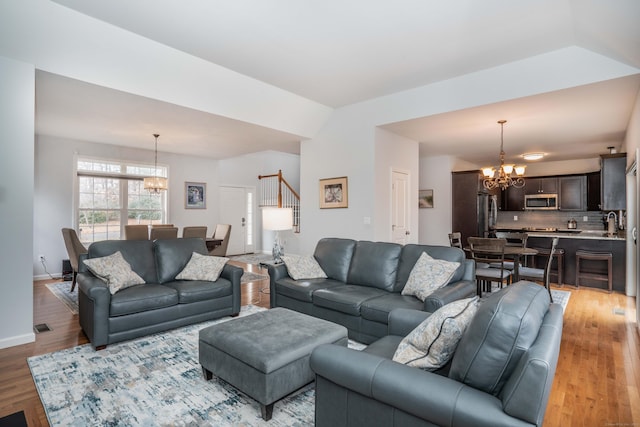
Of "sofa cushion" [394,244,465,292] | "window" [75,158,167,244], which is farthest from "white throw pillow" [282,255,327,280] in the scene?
"window" [75,158,167,244]

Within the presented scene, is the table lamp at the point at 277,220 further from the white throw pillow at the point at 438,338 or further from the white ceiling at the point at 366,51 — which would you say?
the white throw pillow at the point at 438,338

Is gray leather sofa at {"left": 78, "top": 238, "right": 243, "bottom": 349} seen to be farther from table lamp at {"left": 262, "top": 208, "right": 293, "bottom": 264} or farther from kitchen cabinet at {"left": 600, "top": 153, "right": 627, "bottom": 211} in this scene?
kitchen cabinet at {"left": 600, "top": 153, "right": 627, "bottom": 211}

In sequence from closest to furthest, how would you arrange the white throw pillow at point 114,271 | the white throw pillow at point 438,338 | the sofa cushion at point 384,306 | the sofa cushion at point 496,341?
the sofa cushion at point 496,341 → the white throw pillow at point 438,338 → the sofa cushion at point 384,306 → the white throw pillow at point 114,271

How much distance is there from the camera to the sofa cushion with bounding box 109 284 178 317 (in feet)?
10.1

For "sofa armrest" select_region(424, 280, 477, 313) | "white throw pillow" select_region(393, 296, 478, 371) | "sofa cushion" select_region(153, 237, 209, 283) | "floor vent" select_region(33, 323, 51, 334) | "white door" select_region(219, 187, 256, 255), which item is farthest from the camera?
"white door" select_region(219, 187, 256, 255)

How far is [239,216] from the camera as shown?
372 inches

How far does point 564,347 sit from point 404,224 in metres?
3.27

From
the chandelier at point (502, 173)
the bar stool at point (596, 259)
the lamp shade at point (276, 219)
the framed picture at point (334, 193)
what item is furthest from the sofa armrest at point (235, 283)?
the bar stool at point (596, 259)

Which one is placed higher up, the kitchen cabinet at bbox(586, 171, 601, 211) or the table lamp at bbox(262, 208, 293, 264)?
the kitchen cabinet at bbox(586, 171, 601, 211)

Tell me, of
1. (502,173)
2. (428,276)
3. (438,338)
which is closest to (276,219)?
(428,276)

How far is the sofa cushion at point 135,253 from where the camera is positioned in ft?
11.7

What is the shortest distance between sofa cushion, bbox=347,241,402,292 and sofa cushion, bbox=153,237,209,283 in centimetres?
196

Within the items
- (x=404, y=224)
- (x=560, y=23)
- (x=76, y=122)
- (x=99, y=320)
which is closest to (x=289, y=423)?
(x=99, y=320)

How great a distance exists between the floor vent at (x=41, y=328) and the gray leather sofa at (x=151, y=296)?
1.51ft
